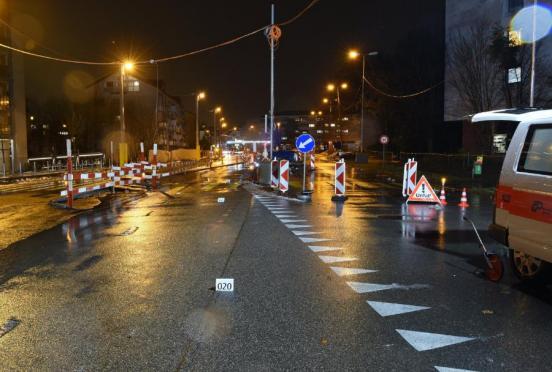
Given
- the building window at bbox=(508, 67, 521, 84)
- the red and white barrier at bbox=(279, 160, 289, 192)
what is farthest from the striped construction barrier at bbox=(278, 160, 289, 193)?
the building window at bbox=(508, 67, 521, 84)

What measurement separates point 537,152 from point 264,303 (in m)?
3.70

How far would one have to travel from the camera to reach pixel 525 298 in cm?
598

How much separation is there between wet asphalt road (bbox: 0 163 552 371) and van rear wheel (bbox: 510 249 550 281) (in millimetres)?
233

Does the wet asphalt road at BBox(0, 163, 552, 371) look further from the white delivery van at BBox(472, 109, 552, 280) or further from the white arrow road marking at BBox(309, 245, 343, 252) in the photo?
the white delivery van at BBox(472, 109, 552, 280)

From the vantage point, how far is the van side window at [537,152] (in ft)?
19.4

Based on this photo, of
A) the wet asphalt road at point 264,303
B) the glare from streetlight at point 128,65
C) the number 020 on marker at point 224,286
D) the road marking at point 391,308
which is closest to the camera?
the wet asphalt road at point 264,303

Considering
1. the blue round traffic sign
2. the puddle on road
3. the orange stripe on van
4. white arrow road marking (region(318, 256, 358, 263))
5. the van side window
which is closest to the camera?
the puddle on road

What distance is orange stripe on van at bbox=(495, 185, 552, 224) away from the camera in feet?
18.7

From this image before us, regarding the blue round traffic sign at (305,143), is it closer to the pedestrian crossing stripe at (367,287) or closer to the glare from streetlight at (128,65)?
the pedestrian crossing stripe at (367,287)

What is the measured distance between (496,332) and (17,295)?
5313mm

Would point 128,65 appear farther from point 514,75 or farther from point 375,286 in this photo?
point 375,286

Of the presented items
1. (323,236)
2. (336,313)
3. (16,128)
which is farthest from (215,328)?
(16,128)

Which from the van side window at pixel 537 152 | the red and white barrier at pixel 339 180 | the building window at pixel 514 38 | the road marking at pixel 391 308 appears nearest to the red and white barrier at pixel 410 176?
the red and white barrier at pixel 339 180

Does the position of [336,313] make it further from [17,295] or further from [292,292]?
[17,295]
